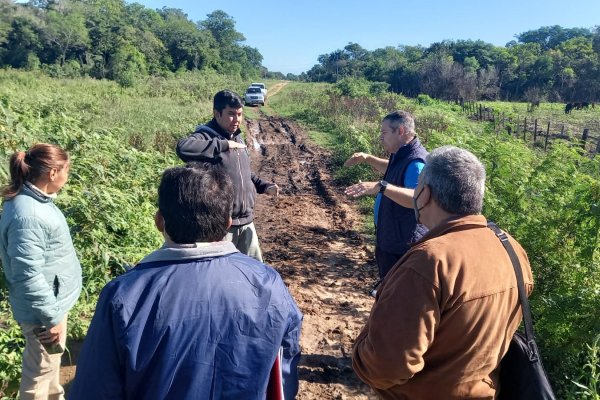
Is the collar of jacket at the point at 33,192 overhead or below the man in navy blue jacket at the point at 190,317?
overhead

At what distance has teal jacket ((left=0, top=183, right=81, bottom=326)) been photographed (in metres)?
2.32

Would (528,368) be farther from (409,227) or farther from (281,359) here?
(409,227)

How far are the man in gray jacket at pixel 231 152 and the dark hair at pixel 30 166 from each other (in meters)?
0.94

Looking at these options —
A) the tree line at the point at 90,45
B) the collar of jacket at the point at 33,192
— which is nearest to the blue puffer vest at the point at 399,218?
the collar of jacket at the point at 33,192

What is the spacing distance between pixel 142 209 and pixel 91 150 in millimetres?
1328

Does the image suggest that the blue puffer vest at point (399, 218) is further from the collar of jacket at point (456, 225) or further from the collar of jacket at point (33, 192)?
the collar of jacket at point (33, 192)

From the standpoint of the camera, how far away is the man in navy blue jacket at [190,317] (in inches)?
50.4

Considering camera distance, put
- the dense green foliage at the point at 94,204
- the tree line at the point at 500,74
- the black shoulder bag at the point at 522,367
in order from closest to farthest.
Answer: the black shoulder bag at the point at 522,367 → the dense green foliage at the point at 94,204 → the tree line at the point at 500,74

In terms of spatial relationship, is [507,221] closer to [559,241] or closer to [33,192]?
[559,241]

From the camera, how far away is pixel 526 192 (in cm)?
470

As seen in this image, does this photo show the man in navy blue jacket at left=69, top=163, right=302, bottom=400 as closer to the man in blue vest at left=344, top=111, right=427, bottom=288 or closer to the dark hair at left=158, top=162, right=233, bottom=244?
the dark hair at left=158, top=162, right=233, bottom=244

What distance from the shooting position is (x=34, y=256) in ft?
7.70

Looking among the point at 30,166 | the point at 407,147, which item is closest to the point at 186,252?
the point at 30,166

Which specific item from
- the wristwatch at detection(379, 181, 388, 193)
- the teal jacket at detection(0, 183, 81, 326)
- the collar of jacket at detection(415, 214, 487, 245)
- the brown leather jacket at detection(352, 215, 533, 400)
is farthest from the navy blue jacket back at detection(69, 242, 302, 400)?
the wristwatch at detection(379, 181, 388, 193)
